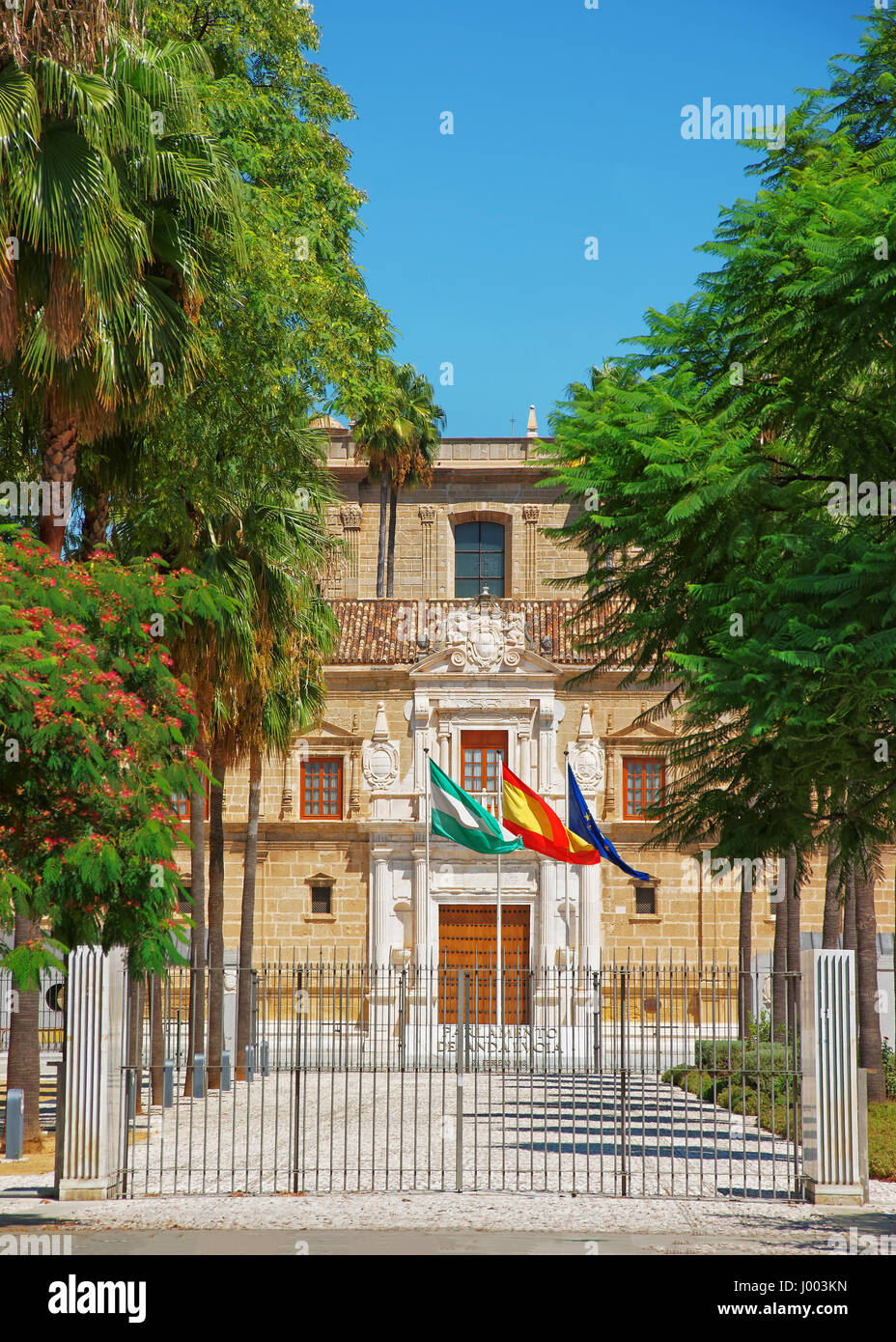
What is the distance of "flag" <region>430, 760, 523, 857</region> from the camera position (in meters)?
31.7

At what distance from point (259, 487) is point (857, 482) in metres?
8.49

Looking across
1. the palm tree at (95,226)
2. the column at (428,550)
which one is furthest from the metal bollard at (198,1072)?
the column at (428,550)

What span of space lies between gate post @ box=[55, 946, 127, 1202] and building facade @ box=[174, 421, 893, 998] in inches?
881

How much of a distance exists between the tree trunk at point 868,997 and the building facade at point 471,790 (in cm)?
1397

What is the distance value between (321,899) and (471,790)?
4.89 m

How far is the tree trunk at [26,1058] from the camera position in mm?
15938

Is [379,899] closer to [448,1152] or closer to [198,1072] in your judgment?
[198,1072]

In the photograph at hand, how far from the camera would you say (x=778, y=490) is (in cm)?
1620

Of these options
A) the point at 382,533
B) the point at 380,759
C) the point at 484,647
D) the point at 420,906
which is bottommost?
the point at 420,906

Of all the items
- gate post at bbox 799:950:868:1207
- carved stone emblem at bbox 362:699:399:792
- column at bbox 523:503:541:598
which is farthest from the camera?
column at bbox 523:503:541:598

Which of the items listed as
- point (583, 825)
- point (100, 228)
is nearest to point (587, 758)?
point (583, 825)

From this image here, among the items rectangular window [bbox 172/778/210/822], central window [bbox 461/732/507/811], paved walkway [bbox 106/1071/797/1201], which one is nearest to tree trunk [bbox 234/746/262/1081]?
rectangular window [bbox 172/778/210/822]
